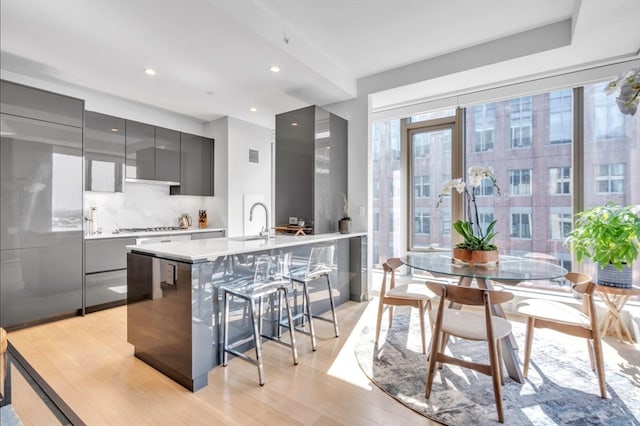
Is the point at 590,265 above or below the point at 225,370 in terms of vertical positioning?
above

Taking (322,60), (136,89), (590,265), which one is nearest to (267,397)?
(322,60)

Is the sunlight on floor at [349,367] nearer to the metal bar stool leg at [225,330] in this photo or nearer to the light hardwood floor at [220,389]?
the light hardwood floor at [220,389]

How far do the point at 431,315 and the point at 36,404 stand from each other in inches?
84.3

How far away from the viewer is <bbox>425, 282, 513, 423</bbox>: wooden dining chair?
175cm

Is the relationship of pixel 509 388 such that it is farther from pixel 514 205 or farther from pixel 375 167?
pixel 375 167

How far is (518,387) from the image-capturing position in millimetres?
2061

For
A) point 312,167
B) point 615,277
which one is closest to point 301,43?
point 312,167

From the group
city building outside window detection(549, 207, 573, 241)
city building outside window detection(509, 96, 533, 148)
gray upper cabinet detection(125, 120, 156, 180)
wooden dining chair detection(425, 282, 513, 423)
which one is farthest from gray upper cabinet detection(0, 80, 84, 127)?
city building outside window detection(549, 207, 573, 241)

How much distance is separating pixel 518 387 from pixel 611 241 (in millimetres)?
1598

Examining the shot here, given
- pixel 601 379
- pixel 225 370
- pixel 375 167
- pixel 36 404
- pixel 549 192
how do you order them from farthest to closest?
pixel 375 167, pixel 549 192, pixel 225 370, pixel 601 379, pixel 36 404

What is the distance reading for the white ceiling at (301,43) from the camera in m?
2.39

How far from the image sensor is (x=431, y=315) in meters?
2.15

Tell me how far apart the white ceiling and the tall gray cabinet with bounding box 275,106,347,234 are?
386mm

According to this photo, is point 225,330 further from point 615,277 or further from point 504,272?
point 615,277
